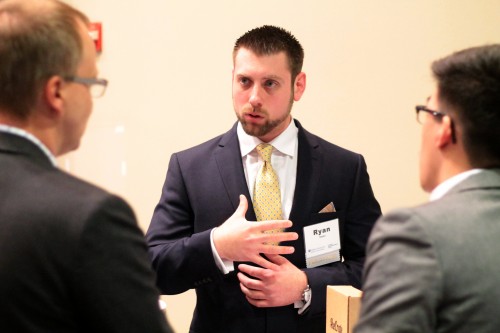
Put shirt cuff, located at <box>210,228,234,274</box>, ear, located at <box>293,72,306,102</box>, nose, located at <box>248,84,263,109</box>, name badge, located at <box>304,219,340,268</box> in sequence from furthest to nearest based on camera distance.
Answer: ear, located at <box>293,72,306,102</box>
nose, located at <box>248,84,263,109</box>
name badge, located at <box>304,219,340,268</box>
shirt cuff, located at <box>210,228,234,274</box>

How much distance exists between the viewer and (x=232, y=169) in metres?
2.30

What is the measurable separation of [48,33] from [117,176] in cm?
260

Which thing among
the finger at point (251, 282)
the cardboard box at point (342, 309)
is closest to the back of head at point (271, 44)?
the finger at point (251, 282)

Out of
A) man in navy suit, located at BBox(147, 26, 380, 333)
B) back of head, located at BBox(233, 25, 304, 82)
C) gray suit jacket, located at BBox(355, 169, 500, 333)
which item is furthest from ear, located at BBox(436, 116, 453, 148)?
back of head, located at BBox(233, 25, 304, 82)

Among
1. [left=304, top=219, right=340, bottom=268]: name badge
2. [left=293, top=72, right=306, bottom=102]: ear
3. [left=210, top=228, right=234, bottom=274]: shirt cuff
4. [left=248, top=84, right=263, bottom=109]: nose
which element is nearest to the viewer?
Result: [left=210, top=228, right=234, bottom=274]: shirt cuff

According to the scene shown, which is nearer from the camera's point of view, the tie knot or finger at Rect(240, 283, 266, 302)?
finger at Rect(240, 283, 266, 302)

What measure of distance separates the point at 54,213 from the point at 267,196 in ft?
4.13

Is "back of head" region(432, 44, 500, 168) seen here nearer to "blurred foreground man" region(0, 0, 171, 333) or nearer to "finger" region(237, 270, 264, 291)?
"blurred foreground man" region(0, 0, 171, 333)

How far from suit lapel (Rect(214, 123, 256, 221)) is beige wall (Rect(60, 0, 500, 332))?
1.07 metres

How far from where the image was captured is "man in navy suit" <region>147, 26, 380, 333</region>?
209 centimetres

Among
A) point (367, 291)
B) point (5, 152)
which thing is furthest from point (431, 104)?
point (5, 152)

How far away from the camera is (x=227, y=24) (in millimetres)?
3455

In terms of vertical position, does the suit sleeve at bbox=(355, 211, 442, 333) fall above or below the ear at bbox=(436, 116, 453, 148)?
below

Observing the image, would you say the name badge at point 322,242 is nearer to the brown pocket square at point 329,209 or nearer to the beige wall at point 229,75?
the brown pocket square at point 329,209
